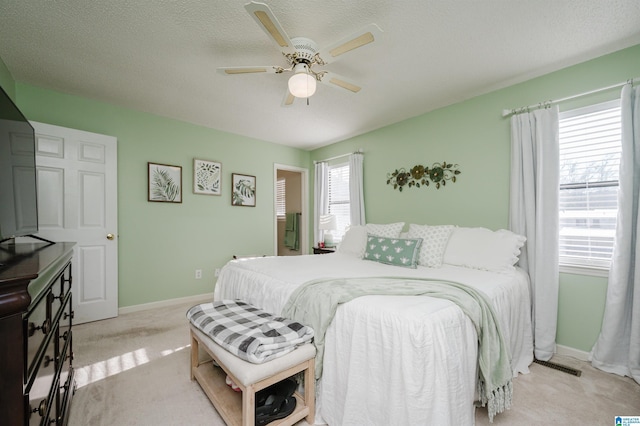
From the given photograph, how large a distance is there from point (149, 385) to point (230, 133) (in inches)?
134

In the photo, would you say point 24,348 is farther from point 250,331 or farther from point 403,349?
point 403,349

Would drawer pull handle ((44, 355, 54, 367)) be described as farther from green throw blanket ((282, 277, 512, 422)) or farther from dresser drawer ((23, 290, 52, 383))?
green throw blanket ((282, 277, 512, 422))

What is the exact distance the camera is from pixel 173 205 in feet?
12.2

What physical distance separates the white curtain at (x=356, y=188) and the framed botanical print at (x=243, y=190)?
1.60 m

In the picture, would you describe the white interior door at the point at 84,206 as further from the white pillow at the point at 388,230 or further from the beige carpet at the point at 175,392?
the white pillow at the point at 388,230

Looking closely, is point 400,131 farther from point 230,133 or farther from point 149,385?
point 149,385

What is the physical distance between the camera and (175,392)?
1.86m

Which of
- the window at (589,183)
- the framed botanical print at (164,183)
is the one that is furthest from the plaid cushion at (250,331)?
the window at (589,183)

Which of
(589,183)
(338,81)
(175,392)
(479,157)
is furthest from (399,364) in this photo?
(479,157)

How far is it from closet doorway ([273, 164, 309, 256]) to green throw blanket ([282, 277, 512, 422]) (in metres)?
3.15

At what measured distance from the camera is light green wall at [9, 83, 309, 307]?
3.16 m

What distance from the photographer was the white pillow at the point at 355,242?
11.0 ft

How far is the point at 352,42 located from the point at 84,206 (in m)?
3.24

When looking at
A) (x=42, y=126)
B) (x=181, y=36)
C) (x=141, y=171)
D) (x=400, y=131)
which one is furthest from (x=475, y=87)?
(x=42, y=126)
